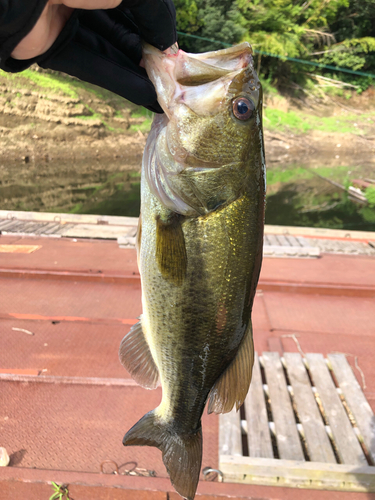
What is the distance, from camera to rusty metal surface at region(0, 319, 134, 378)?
12.1ft

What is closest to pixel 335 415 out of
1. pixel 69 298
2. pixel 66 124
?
pixel 69 298

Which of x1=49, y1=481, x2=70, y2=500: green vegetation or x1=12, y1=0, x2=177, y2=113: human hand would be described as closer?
x1=12, y1=0, x2=177, y2=113: human hand

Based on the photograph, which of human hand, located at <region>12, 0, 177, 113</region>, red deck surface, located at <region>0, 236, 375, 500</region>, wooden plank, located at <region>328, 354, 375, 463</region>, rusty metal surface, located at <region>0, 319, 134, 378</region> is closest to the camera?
human hand, located at <region>12, 0, 177, 113</region>

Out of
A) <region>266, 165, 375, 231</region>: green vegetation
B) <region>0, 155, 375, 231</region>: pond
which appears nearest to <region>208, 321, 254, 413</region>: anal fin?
<region>0, 155, 375, 231</region>: pond

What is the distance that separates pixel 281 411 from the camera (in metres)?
3.03

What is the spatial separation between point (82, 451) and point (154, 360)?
5.48 ft

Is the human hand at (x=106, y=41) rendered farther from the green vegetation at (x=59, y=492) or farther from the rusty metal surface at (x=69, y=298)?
the rusty metal surface at (x=69, y=298)

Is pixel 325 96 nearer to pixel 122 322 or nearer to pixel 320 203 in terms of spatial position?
pixel 320 203

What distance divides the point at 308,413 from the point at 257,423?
1.49 ft

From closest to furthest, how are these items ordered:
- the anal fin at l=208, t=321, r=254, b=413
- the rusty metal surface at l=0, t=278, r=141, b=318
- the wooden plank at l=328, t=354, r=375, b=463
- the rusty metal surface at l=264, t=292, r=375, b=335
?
the anal fin at l=208, t=321, r=254, b=413 < the wooden plank at l=328, t=354, r=375, b=463 < the rusty metal surface at l=264, t=292, r=375, b=335 < the rusty metal surface at l=0, t=278, r=141, b=318

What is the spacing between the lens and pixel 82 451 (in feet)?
9.37

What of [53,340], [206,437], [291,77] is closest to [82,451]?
[206,437]

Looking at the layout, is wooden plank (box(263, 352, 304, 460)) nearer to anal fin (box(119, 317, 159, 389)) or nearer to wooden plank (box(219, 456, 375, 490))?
wooden plank (box(219, 456, 375, 490))

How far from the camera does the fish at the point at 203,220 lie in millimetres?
1394
